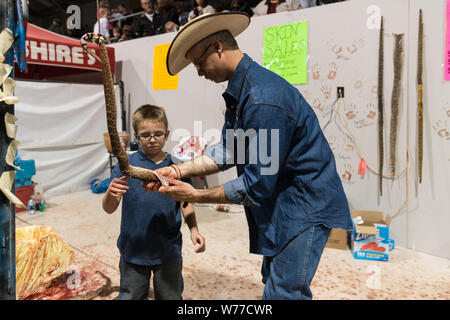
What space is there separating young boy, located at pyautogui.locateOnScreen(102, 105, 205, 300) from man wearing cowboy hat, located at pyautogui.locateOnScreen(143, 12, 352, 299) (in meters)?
0.29

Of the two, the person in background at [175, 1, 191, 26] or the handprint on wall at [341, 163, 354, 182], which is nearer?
the handprint on wall at [341, 163, 354, 182]

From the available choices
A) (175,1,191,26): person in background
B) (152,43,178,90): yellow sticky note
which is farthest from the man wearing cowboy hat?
(175,1,191,26): person in background

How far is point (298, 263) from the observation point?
46.2 inches

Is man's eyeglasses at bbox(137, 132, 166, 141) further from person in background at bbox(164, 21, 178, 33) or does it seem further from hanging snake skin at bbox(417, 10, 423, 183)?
person in background at bbox(164, 21, 178, 33)

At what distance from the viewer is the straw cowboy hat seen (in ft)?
3.84

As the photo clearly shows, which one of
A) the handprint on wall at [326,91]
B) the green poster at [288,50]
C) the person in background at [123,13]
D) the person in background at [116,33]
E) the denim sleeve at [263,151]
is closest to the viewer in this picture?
the denim sleeve at [263,151]

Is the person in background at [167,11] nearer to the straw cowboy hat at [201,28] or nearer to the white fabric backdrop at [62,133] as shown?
the white fabric backdrop at [62,133]

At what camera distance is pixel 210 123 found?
4.41 m

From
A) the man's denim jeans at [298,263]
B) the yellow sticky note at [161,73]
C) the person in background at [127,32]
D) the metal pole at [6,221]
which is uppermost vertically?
the person in background at [127,32]

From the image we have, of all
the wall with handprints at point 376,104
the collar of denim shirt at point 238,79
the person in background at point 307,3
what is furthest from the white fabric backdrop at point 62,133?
the collar of denim shirt at point 238,79

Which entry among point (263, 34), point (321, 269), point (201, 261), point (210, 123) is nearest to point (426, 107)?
point (321, 269)

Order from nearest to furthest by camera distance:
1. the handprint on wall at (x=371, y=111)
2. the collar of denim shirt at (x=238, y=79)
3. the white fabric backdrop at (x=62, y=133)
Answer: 1. the collar of denim shirt at (x=238, y=79)
2. the handprint on wall at (x=371, y=111)
3. the white fabric backdrop at (x=62, y=133)

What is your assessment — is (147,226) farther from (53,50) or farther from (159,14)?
(159,14)

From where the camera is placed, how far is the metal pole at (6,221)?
38.0 inches
